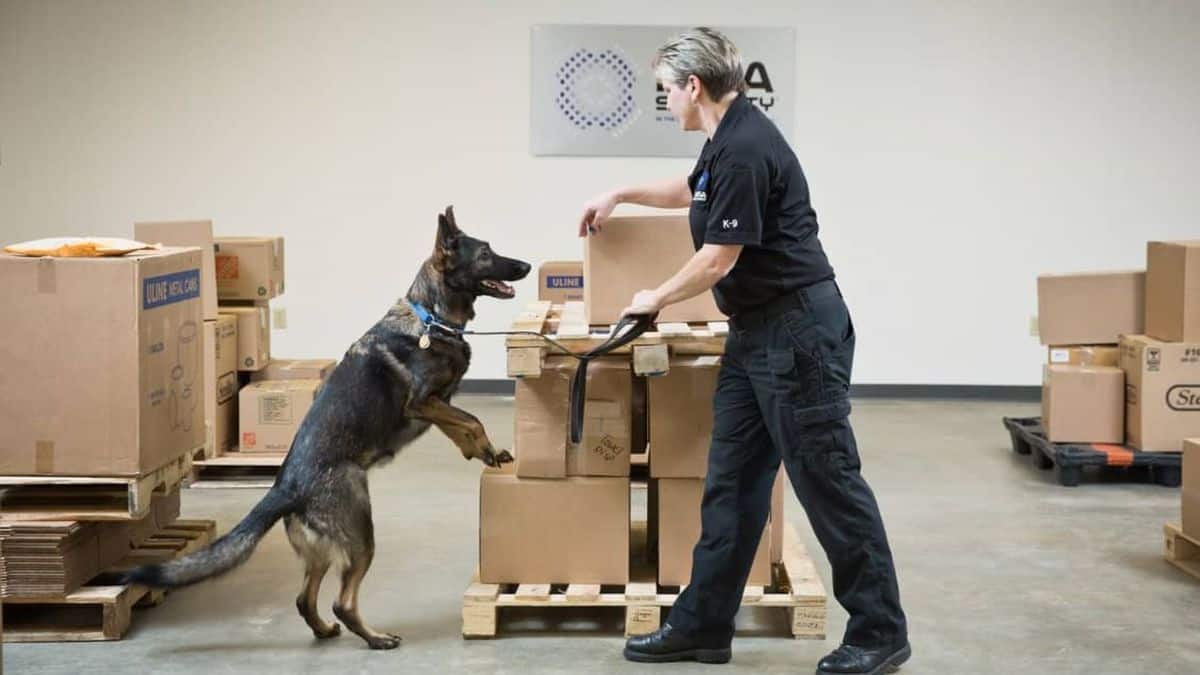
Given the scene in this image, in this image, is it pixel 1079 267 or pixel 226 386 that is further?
pixel 1079 267

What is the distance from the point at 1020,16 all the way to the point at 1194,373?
10.8 feet

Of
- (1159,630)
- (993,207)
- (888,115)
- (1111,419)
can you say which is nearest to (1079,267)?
(993,207)

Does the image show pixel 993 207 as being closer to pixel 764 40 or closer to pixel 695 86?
pixel 764 40

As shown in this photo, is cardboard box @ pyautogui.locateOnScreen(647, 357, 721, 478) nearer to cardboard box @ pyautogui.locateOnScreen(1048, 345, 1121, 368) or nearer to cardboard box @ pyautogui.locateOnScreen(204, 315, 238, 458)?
cardboard box @ pyautogui.locateOnScreen(204, 315, 238, 458)

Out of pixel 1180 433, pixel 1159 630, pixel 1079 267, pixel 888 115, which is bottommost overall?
pixel 1159 630

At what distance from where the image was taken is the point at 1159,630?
467 centimetres

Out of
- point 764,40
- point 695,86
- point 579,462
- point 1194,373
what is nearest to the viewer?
point 695,86

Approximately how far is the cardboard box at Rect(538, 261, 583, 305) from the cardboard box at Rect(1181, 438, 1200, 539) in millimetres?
3235

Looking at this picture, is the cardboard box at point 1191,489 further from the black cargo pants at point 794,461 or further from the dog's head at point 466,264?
the dog's head at point 466,264

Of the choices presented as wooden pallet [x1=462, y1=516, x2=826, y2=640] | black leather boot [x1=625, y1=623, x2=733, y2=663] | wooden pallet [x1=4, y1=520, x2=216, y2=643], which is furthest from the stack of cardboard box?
wooden pallet [x1=4, y1=520, x2=216, y2=643]

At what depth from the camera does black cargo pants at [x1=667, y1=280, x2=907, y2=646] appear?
3.94 metres

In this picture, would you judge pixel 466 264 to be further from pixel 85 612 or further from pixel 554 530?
pixel 85 612

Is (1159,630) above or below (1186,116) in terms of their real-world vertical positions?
below

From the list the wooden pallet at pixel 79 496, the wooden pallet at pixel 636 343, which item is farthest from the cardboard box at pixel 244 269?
the wooden pallet at pixel 636 343
